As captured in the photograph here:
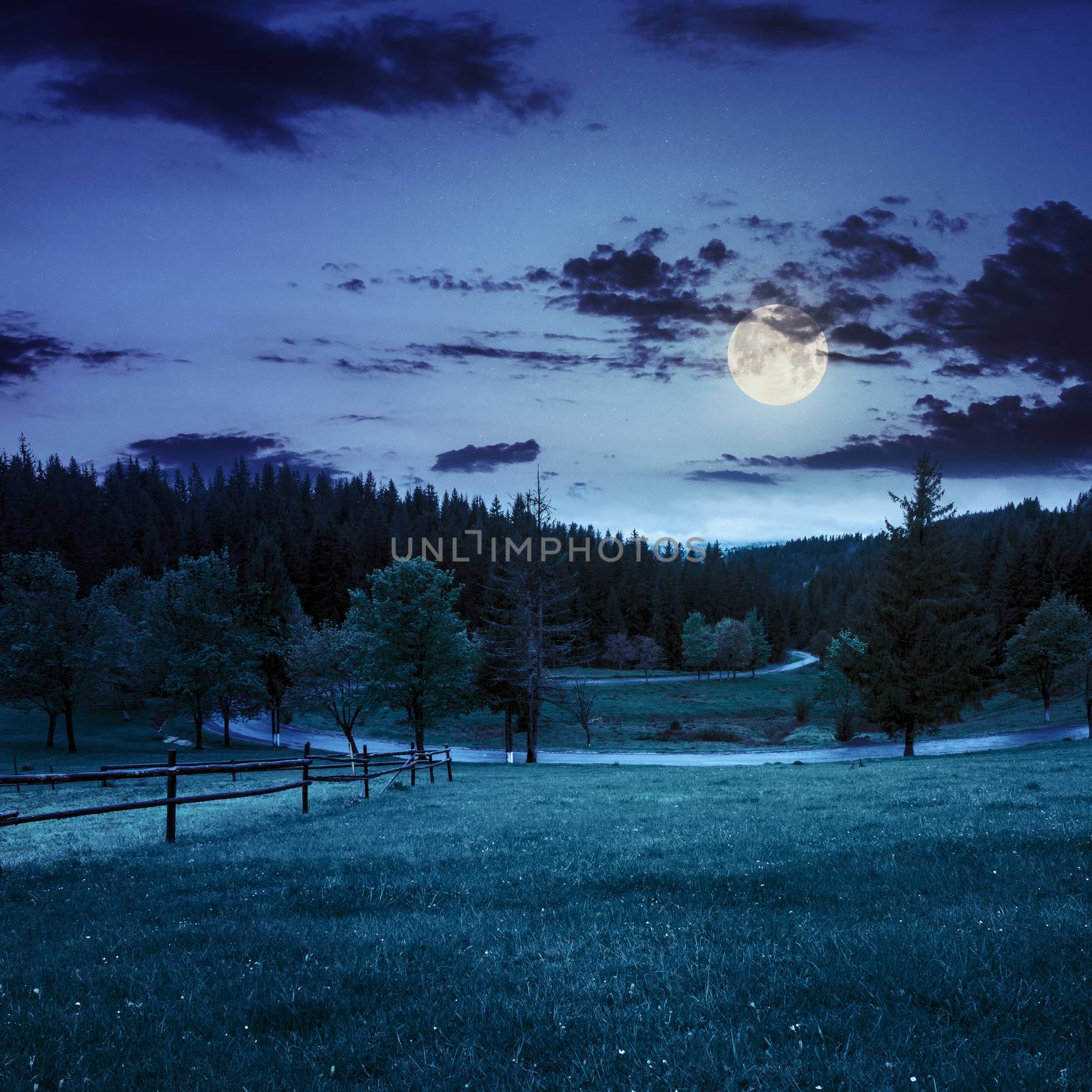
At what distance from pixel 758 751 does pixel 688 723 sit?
22.6 meters

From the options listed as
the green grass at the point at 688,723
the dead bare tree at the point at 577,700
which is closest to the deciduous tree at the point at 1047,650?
the green grass at the point at 688,723

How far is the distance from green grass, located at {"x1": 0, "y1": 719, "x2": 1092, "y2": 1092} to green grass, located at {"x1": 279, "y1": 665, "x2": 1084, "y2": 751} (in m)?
39.9

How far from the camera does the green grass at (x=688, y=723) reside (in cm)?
6356

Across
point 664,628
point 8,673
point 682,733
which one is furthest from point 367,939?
point 664,628

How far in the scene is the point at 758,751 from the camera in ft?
178

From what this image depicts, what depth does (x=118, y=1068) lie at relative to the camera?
4672 millimetres

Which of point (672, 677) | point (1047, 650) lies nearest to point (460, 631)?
point (1047, 650)

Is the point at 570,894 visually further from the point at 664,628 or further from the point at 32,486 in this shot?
the point at 32,486

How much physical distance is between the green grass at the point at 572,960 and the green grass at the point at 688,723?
39.9 m

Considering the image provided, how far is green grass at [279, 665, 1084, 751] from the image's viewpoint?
63562mm

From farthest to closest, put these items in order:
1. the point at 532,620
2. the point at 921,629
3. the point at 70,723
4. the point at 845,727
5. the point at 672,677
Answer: the point at 672,677 → the point at 845,727 → the point at 70,723 → the point at 532,620 → the point at 921,629

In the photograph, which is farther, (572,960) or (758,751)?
(758,751)

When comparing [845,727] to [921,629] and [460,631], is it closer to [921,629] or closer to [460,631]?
[921,629]

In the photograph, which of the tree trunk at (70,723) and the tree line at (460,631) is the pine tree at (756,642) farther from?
the tree trunk at (70,723)
